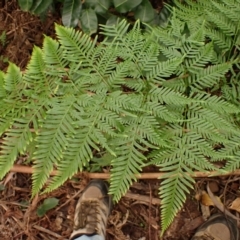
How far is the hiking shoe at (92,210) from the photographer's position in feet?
7.02

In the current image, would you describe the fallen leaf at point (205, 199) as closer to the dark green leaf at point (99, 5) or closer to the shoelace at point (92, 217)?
the shoelace at point (92, 217)

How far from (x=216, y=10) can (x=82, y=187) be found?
4.21 feet

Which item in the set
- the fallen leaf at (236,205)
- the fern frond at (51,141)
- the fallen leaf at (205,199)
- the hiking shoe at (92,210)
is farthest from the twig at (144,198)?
the fern frond at (51,141)

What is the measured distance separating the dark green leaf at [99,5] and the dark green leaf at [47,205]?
116 cm

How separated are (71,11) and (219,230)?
1.49m

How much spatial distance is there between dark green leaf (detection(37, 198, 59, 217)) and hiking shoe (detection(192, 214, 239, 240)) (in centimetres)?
86

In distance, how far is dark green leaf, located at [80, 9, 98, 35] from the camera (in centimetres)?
206

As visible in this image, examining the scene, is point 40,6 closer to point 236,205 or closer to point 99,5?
point 99,5

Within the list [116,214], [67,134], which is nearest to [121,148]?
A: [67,134]

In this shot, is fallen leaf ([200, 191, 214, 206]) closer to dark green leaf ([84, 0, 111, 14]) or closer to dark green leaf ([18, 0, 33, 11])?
dark green leaf ([84, 0, 111, 14])

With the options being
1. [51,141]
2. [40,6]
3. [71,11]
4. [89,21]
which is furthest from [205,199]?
[40,6]

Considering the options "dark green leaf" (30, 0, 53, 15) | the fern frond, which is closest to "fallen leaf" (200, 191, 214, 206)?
the fern frond

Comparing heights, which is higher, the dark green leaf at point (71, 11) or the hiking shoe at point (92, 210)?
the dark green leaf at point (71, 11)

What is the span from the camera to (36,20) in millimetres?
2457
